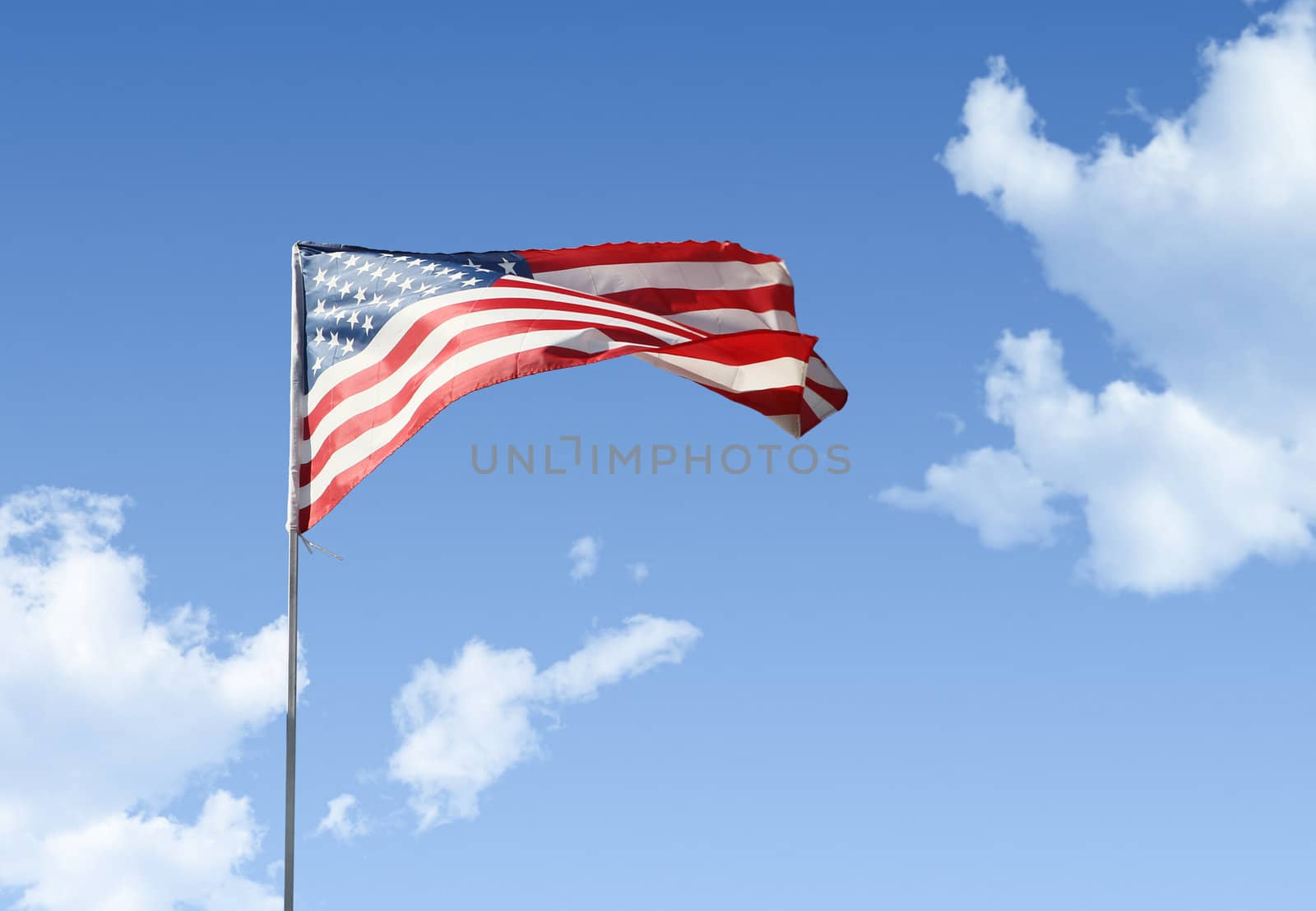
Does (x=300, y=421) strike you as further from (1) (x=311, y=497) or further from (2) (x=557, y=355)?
(2) (x=557, y=355)

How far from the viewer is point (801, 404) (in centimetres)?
2066

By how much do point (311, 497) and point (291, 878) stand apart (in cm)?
416

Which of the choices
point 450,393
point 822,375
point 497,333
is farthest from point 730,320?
point 450,393

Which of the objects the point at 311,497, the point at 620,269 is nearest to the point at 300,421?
the point at 311,497

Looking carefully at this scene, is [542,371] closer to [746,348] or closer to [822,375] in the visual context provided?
[746,348]

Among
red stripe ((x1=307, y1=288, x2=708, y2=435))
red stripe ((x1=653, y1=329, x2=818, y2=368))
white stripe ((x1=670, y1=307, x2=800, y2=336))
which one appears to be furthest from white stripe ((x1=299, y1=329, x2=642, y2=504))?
white stripe ((x1=670, y1=307, x2=800, y2=336))

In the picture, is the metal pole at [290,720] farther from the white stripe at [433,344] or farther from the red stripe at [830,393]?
the red stripe at [830,393]

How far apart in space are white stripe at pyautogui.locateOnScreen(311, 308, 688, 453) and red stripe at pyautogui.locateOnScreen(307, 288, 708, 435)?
4 cm

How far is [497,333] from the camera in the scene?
1912 cm

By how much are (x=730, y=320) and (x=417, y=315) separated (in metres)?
4.59

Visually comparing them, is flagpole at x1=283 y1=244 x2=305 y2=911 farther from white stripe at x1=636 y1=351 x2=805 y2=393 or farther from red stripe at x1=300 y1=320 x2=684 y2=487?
white stripe at x1=636 y1=351 x2=805 y2=393

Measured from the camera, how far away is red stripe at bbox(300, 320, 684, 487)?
59.5 feet

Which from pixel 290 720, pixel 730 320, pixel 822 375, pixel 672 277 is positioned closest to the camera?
pixel 290 720

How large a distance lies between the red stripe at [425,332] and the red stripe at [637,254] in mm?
819
